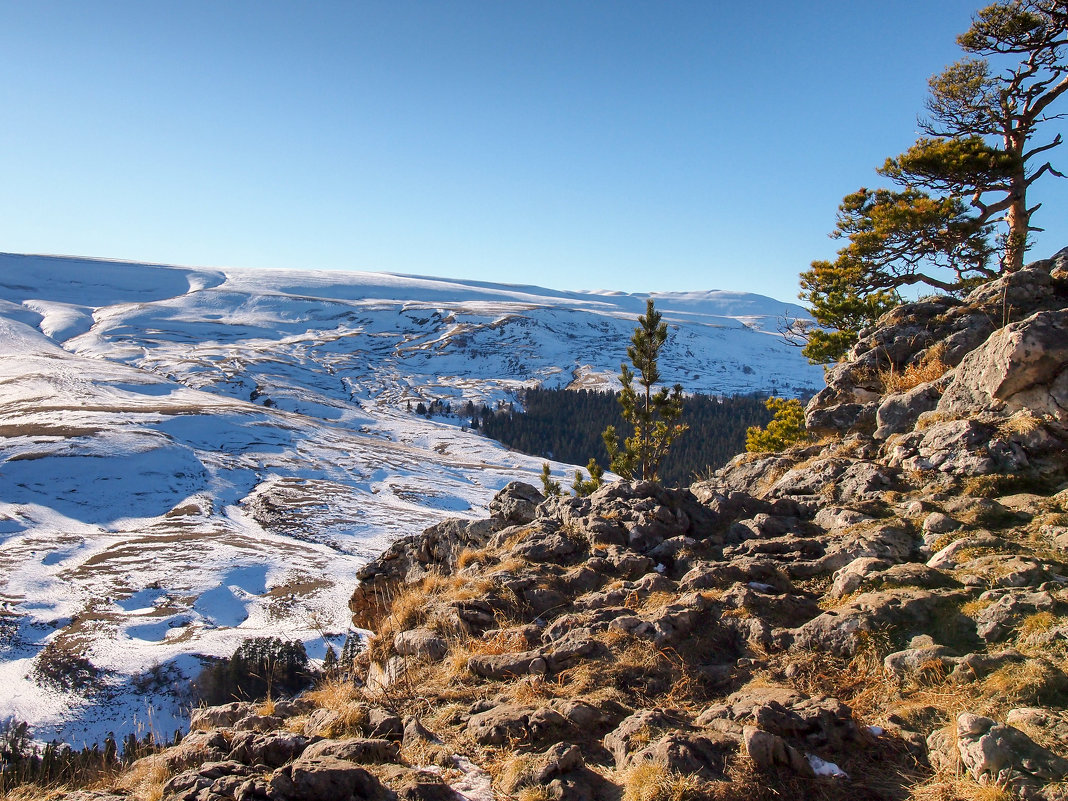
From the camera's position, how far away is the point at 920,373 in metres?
11.1

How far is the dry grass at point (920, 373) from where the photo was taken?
428 inches

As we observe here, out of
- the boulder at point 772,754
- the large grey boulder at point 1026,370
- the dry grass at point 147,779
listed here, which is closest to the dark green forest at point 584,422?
the large grey boulder at point 1026,370

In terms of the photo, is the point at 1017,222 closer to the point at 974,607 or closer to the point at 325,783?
the point at 974,607

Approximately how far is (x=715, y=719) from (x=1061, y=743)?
2.22m

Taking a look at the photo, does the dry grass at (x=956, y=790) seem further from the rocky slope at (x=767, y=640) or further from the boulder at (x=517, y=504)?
the boulder at (x=517, y=504)

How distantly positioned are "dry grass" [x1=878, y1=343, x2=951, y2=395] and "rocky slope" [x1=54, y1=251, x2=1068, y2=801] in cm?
4

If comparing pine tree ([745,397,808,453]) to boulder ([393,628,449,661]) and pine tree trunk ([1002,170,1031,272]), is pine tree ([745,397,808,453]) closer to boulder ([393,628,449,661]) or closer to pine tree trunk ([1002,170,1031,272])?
pine tree trunk ([1002,170,1031,272])

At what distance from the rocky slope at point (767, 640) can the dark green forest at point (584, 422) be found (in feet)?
331

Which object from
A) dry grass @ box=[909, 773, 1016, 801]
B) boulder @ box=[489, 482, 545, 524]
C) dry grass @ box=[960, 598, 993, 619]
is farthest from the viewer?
boulder @ box=[489, 482, 545, 524]

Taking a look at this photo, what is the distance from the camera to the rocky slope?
14.8 feet

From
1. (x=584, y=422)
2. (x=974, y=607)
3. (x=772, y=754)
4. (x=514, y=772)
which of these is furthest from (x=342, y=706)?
(x=584, y=422)

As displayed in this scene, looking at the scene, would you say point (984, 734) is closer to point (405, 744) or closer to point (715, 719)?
point (715, 719)

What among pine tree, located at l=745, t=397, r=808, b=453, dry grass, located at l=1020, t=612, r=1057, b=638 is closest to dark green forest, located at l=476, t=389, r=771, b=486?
pine tree, located at l=745, t=397, r=808, b=453

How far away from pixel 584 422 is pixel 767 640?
13767 centimetres
